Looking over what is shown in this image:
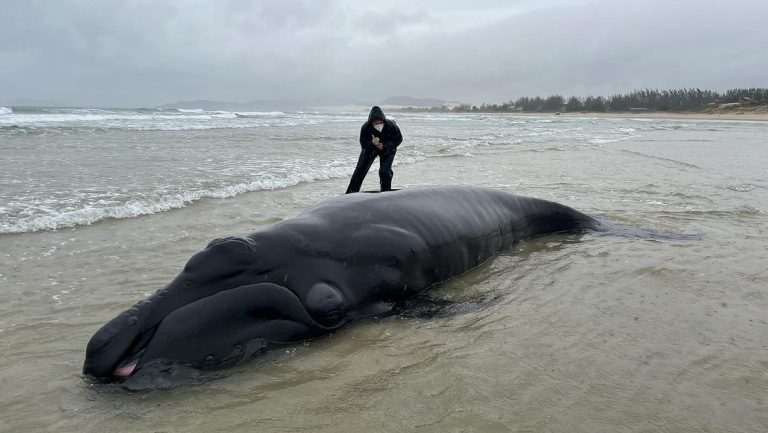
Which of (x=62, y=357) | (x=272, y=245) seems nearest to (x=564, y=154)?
(x=272, y=245)

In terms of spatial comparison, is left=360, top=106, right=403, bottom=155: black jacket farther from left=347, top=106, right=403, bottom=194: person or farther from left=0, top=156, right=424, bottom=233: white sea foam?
left=0, top=156, right=424, bottom=233: white sea foam

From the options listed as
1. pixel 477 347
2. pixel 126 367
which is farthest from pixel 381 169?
pixel 126 367

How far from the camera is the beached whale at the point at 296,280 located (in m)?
3.20

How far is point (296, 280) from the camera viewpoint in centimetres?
380

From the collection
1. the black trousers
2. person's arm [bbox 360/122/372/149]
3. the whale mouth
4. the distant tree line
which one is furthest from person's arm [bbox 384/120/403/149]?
the distant tree line

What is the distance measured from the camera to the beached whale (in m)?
3.20

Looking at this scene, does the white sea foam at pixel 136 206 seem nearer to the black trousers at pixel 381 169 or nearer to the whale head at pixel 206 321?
the black trousers at pixel 381 169

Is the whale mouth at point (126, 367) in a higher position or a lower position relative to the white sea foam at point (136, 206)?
lower

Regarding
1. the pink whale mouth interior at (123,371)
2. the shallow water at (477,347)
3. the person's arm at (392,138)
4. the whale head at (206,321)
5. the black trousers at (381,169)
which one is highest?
the person's arm at (392,138)

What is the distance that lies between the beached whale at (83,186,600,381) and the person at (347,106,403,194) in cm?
253

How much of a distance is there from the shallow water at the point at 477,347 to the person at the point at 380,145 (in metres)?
2.07

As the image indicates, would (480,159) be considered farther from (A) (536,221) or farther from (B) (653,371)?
(B) (653,371)

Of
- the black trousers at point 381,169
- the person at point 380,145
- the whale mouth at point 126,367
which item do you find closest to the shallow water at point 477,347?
the whale mouth at point 126,367

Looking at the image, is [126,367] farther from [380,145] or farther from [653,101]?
[653,101]
